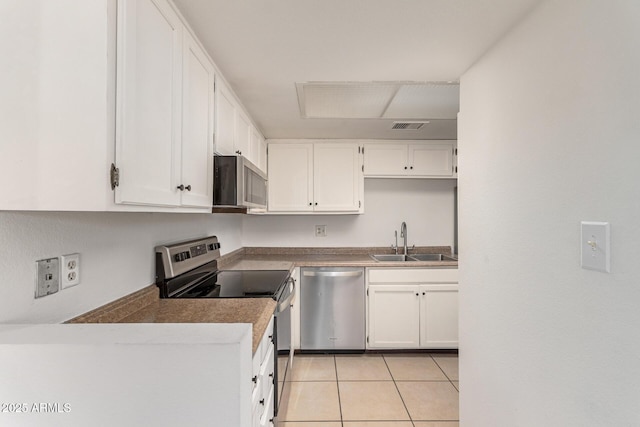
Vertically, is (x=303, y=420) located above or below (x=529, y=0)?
below

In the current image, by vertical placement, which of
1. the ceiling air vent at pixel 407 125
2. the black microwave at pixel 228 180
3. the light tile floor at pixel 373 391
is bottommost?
the light tile floor at pixel 373 391

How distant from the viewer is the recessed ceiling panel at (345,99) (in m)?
2.00

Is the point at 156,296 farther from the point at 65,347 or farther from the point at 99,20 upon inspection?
the point at 99,20

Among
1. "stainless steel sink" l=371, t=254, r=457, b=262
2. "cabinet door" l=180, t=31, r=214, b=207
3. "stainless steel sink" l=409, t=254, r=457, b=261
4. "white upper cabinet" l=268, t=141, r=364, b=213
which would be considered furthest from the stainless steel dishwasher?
"cabinet door" l=180, t=31, r=214, b=207

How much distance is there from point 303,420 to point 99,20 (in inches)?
87.3

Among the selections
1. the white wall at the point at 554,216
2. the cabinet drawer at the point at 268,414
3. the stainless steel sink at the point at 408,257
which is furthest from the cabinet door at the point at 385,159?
the cabinet drawer at the point at 268,414

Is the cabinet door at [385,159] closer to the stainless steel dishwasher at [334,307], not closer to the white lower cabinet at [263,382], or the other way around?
the stainless steel dishwasher at [334,307]

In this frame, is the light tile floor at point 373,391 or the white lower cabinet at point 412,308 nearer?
the light tile floor at point 373,391

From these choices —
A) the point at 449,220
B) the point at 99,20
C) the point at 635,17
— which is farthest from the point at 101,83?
the point at 449,220

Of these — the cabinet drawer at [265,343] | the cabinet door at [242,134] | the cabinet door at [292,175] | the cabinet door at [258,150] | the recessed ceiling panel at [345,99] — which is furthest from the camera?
the cabinet door at [292,175]

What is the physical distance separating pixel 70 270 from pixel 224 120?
1.08 meters

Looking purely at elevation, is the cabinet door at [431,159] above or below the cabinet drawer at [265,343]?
above

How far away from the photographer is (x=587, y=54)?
3.17ft

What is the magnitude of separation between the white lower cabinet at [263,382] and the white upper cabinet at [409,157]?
85.7 inches
